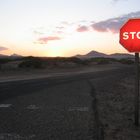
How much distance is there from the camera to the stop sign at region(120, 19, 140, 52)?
386 inches

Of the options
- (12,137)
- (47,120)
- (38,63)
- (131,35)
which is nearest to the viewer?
(12,137)

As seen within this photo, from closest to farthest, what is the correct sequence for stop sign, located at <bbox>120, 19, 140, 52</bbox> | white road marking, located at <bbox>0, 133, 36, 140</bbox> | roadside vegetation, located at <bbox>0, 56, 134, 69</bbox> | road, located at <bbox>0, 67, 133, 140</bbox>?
1. white road marking, located at <bbox>0, 133, 36, 140</bbox>
2. stop sign, located at <bbox>120, 19, 140, 52</bbox>
3. road, located at <bbox>0, 67, 133, 140</bbox>
4. roadside vegetation, located at <bbox>0, 56, 134, 69</bbox>

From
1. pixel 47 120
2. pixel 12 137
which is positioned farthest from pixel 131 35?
pixel 47 120

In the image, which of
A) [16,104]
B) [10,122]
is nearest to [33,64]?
[16,104]

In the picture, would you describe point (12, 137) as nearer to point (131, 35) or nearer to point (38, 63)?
point (131, 35)

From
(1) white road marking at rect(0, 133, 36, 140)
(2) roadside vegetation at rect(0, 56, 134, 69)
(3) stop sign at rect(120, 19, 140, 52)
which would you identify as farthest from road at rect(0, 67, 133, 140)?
(2) roadside vegetation at rect(0, 56, 134, 69)

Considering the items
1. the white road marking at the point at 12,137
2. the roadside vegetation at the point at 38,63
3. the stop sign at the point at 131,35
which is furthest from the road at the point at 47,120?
the roadside vegetation at the point at 38,63

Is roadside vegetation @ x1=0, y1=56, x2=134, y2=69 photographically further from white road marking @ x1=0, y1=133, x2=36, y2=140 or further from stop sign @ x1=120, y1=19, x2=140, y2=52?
stop sign @ x1=120, y1=19, x2=140, y2=52

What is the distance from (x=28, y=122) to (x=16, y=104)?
14.4 ft

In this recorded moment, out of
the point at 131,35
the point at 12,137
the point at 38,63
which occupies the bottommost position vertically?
the point at 12,137

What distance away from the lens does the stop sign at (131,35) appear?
9797 millimetres

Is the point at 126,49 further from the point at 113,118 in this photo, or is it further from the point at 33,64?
the point at 33,64

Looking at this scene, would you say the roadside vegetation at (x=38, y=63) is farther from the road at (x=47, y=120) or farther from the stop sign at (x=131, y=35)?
the stop sign at (x=131, y=35)

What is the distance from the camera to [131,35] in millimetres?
9844
